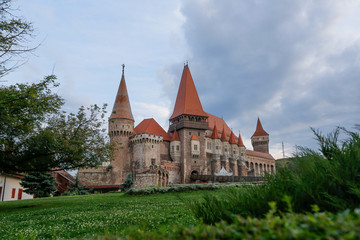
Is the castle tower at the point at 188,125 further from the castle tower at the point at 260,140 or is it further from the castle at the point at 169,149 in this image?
the castle tower at the point at 260,140

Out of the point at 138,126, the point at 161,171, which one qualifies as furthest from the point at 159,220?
the point at 138,126

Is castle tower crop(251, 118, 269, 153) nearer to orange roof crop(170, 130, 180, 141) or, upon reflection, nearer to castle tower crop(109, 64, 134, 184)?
orange roof crop(170, 130, 180, 141)

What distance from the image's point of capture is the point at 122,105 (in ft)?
152

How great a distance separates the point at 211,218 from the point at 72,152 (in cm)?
1185

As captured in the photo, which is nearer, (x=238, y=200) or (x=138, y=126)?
(x=238, y=200)

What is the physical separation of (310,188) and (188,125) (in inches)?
1782

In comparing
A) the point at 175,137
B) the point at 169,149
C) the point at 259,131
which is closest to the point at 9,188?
the point at 169,149

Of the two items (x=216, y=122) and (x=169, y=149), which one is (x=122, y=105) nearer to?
(x=169, y=149)

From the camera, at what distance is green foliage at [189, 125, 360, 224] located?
124 inches

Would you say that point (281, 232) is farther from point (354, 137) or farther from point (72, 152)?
point (72, 152)

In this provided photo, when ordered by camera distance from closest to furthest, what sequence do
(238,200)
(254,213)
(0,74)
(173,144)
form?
1. (254,213)
2. (238,200)
3. (0,74)
4. (173,144)

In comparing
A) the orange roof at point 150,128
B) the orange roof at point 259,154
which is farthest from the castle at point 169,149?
the orange roof at point 259,154

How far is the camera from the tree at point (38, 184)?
27922 millimetres

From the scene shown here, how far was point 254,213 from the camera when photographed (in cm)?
342
